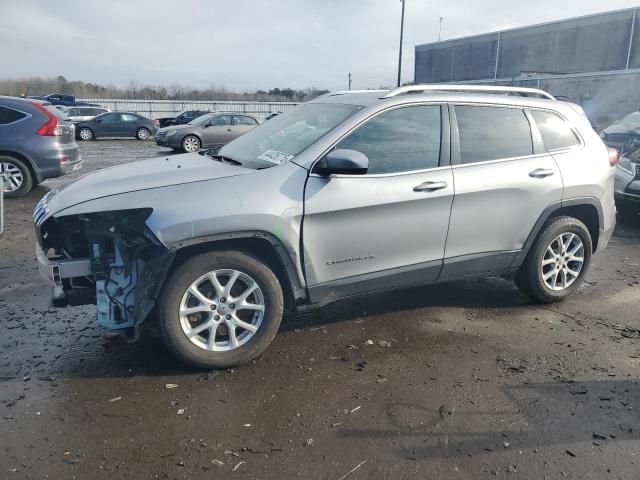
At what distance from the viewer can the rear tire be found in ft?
29.5

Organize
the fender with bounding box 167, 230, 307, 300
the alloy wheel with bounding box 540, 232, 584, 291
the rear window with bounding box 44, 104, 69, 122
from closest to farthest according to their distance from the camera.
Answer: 1. the fender with bounding box 167, 230, 307, 300
2. the alloy wheel with bounding box 540, 232, 584, 291
3. the rear window with bounding box 44, 104, 69, 122

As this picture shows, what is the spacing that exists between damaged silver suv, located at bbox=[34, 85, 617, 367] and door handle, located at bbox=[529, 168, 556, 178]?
0.4 inches

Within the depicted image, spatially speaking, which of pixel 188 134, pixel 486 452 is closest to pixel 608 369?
pixel 486 452

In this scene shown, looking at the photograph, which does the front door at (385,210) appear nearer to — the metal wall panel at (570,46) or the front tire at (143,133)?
the front tire at (143,133)

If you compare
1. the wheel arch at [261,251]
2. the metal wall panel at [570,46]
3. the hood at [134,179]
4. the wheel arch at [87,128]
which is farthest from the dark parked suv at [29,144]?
the metal wall panel at [570,46]

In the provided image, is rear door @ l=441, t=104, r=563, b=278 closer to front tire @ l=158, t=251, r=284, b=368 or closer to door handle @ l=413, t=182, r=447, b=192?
door handle @ l=413, t=182, r=447, b=192

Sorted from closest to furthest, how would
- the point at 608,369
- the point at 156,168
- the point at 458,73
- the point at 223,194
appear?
1. the point at 223,194
2. the point at 608,369
3. the point at 156,168
4. the point at 458,73

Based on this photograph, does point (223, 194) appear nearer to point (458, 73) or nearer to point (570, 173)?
point (570, 173)

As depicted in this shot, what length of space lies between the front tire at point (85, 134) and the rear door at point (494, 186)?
24114 mm

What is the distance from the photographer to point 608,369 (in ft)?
11.8

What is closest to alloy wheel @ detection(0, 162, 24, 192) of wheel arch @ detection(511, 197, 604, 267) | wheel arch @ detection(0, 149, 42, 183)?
wheel arch @ detection(0, 149, 42, 183)

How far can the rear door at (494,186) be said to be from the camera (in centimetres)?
405

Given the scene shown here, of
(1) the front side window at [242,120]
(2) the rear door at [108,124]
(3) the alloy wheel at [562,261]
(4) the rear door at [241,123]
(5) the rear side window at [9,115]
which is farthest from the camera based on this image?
(2) the rear door at [108,124]

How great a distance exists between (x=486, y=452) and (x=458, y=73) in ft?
190
